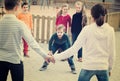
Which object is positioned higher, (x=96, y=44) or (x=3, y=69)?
(x=96, y=44)

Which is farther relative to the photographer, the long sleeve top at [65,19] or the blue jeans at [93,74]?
the long sleeve top at [65,19]

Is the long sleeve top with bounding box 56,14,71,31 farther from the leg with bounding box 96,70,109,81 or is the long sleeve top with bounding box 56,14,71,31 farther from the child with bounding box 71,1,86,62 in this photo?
the leg with bounding box 96,70,109,81

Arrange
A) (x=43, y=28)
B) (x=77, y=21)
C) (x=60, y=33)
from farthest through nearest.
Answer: (x=43, y=28) → (x=77, y=21) → (x=60, y=33)

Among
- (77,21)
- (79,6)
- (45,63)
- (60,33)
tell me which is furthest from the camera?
(77,21)

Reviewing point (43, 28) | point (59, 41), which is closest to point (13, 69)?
point (59, 41)

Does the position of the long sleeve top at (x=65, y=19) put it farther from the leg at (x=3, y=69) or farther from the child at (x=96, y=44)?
the leg at (x=3, y=69)

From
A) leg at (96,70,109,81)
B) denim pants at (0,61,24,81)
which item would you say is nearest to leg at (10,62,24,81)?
denim pants at (0,61,24,81)

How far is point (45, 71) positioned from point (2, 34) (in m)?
3.56

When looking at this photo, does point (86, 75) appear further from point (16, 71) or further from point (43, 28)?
point (43, 28)

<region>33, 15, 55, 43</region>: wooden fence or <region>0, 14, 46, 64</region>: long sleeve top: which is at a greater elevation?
<region>0, 14, 46, 64</region>: long sleeve top

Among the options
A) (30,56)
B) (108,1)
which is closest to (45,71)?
(30,56)

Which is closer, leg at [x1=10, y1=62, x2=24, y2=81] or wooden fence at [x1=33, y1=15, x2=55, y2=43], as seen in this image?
leg at [x1=10, y1=62, x2=24, y2=81]

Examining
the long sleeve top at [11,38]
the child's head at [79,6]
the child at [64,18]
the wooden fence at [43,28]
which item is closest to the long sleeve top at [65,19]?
the child at [64,18]

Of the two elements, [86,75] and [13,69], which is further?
[86,75]
